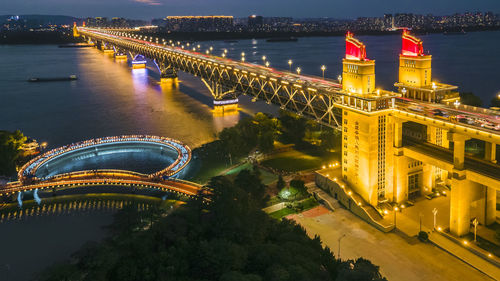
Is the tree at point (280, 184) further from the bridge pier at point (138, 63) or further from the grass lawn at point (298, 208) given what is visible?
the bridge pier at point (138, 63)

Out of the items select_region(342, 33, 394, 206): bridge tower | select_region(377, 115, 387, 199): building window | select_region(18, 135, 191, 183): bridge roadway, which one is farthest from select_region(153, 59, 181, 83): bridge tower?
select_region(377, 115, 387, 199): building window

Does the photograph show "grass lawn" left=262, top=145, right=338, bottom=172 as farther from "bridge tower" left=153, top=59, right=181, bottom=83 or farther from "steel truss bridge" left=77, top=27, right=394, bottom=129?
"bridge tower" left=153, top=59, right=181, bottom=83

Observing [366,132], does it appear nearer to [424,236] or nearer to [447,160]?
[447,160]

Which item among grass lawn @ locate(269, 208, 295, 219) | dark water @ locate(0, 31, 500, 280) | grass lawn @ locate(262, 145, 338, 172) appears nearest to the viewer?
grass lawn @ locate(269, 208, 295, 219)

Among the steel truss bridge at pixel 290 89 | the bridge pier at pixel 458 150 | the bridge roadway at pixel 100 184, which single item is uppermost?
the steel truss bridge at pixel 290 89

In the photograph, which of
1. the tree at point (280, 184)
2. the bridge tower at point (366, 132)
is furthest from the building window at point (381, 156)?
the tree at point (280, 184)

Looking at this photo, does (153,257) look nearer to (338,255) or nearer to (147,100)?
(338,255)
